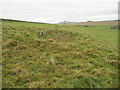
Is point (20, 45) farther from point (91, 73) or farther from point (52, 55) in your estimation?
point (91, 73)

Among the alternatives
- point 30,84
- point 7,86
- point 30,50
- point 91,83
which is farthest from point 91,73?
point 30,50

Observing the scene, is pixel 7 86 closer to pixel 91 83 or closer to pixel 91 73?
pixel 91 83

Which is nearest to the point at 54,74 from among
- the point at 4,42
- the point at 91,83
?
the point at 91,83

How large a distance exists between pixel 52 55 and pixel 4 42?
5157 millimetres

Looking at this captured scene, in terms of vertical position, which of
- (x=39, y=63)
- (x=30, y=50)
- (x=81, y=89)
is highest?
(x=30, y=50)

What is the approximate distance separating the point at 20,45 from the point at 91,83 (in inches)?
295

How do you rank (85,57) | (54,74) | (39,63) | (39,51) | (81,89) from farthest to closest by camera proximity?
(39,51) < (85,57) < (39,63) < (54,74) < (81,89)

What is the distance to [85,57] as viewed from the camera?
9750 mm

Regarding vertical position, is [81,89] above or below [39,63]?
below

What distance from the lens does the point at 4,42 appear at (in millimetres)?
10992

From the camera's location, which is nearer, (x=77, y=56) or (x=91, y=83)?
(x=91, y=83)

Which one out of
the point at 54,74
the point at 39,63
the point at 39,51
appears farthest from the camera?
the point at 39,51

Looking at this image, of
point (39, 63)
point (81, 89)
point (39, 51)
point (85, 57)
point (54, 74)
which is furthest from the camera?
point (39, 51)

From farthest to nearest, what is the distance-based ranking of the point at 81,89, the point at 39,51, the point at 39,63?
the point at 39,51, the point at 39,63, the point at 81,89
